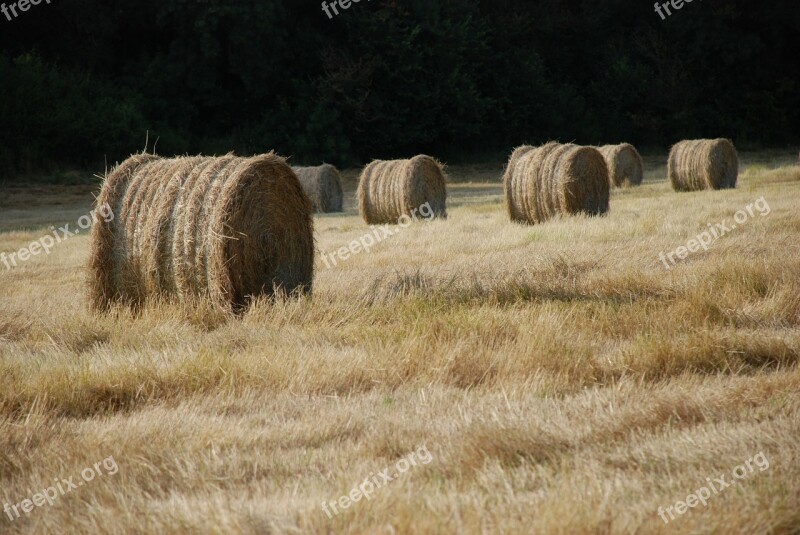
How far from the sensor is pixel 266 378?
3.55 meters

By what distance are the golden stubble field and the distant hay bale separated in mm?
10425

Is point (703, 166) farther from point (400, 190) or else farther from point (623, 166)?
point (400, 190)

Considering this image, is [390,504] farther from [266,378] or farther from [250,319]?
[250,319]

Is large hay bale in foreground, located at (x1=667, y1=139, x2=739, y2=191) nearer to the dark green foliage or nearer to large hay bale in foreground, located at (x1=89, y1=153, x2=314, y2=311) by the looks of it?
large hay bale in foreground, located at (x1=89, y1=153, x2=314, y2=311)

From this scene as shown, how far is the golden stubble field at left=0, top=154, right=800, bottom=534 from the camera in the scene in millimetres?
2168

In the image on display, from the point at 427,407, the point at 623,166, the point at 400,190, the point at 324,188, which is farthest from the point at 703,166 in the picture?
the point at 427,407

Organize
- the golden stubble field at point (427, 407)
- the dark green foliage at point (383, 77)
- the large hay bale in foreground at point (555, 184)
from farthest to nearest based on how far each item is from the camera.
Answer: the dark green foliage at point (383, 77) < the large hay bale in foreground at point (555, 184) < the golden stubble field at point (427, 407)

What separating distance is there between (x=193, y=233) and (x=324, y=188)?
442 inches

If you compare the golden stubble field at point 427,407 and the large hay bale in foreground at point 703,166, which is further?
the large hay bale in foreground at point 703,166

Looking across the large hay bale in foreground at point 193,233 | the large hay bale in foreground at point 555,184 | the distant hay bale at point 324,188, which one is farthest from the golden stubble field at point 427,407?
the distant hay bale at point 324,188

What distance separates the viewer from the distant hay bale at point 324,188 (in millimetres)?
16500

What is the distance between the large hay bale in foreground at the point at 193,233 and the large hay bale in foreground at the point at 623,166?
47.9 ft

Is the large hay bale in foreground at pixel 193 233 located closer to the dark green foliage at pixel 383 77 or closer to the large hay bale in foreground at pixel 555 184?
the large hay bale in foreground at pixel 555 184

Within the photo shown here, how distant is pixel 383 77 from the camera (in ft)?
97.7
